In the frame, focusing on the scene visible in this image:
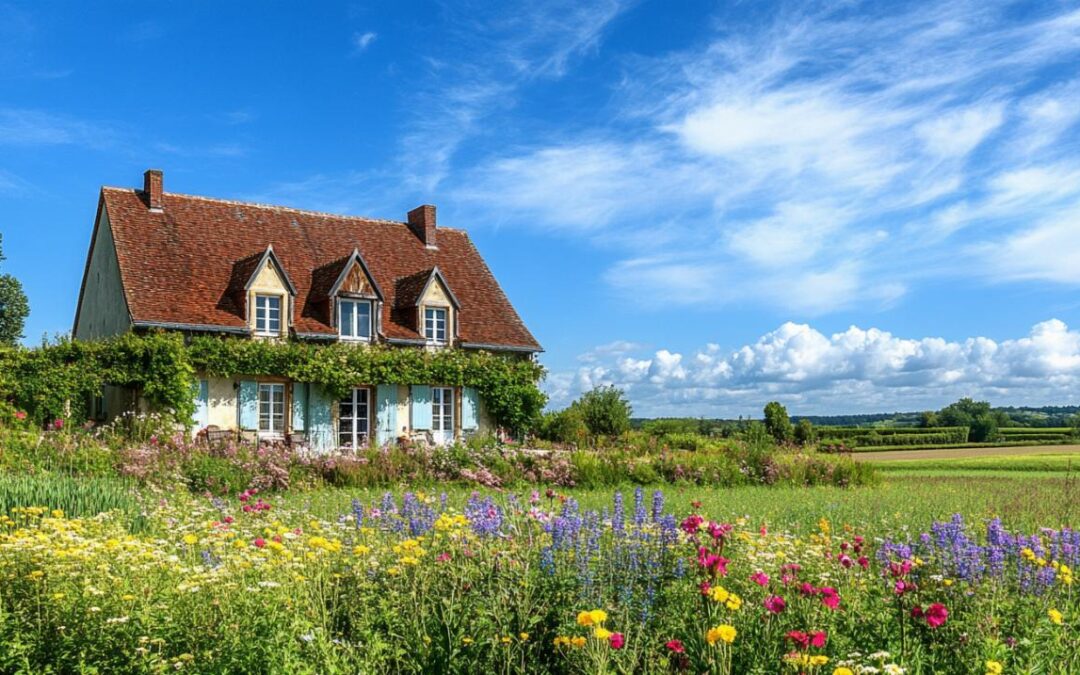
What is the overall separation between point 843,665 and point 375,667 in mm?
2371

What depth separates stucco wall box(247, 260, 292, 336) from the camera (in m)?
26.0

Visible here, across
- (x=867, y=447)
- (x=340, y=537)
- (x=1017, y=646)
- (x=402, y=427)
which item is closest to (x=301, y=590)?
(x=340, y=537)

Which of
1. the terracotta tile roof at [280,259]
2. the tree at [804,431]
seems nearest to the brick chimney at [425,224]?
the terracotta tile roof at [280,259]

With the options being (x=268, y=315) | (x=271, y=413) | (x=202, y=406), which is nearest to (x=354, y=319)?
(x=268, y=315)

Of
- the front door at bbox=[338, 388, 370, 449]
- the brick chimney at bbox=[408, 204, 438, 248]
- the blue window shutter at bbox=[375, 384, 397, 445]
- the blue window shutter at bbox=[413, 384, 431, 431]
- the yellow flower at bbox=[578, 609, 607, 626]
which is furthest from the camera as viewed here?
the brick chimney at bbox=[408, 204, 438, 248]

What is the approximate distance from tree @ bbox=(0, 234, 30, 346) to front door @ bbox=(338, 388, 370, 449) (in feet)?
99.3

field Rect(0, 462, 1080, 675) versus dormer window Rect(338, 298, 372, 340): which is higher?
dormer window Rect(338, 298, 372, 340)

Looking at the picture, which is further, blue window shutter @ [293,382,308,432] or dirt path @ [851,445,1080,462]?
dirt path @ [851,445,1080,462]

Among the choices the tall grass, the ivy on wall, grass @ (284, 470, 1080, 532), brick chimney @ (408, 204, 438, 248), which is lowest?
grass @ (284, 470, 1080, 532)

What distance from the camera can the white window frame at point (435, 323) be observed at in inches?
1145

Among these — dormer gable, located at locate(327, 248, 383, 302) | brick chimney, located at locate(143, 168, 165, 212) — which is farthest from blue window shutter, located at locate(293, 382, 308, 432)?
brick chimney, located at locate(143, 168, 165, 212)

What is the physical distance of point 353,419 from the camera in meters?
27.1

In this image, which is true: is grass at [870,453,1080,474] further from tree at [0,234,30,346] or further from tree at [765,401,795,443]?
tree at [0,234,30,346]

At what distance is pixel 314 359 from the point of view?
25.6m
